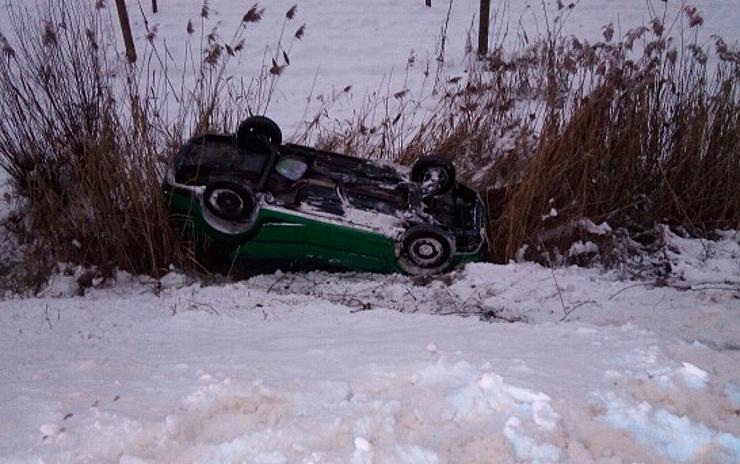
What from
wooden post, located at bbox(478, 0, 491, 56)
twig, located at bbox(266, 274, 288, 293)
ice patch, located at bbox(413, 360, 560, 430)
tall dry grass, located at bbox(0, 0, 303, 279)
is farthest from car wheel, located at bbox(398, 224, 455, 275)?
wooden post, located at bbox(478, 0, 491, 56)

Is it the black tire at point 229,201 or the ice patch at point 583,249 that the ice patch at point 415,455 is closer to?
the black tire at point 229,201

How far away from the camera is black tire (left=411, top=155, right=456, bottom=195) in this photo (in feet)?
11.4

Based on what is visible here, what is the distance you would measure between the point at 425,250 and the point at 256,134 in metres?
1.04

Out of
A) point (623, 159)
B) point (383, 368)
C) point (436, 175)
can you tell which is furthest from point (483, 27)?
point (383, 368)

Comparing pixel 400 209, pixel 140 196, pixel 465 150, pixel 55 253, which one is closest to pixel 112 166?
pixel 140 196

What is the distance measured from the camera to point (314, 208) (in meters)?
3.25

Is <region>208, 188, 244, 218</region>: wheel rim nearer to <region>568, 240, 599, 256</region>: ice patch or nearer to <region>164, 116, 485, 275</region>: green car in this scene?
<region>164, 116, 485, 275</region>: green car

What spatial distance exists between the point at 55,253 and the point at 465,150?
2.31m

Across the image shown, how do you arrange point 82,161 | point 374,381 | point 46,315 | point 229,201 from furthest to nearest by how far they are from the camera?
point 82,161 → point 229,201 → point 46,315 → point 374,381

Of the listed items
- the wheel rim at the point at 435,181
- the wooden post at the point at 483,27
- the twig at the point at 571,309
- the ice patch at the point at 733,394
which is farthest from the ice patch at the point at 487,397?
the wooden post at the point at 483,27

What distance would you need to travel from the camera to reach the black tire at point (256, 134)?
3486mm

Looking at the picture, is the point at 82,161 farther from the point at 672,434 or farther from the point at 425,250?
the point at 672,434

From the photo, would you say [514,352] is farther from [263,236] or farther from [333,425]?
[263,236]

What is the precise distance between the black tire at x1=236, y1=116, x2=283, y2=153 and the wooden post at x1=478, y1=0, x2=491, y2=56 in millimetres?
3352
